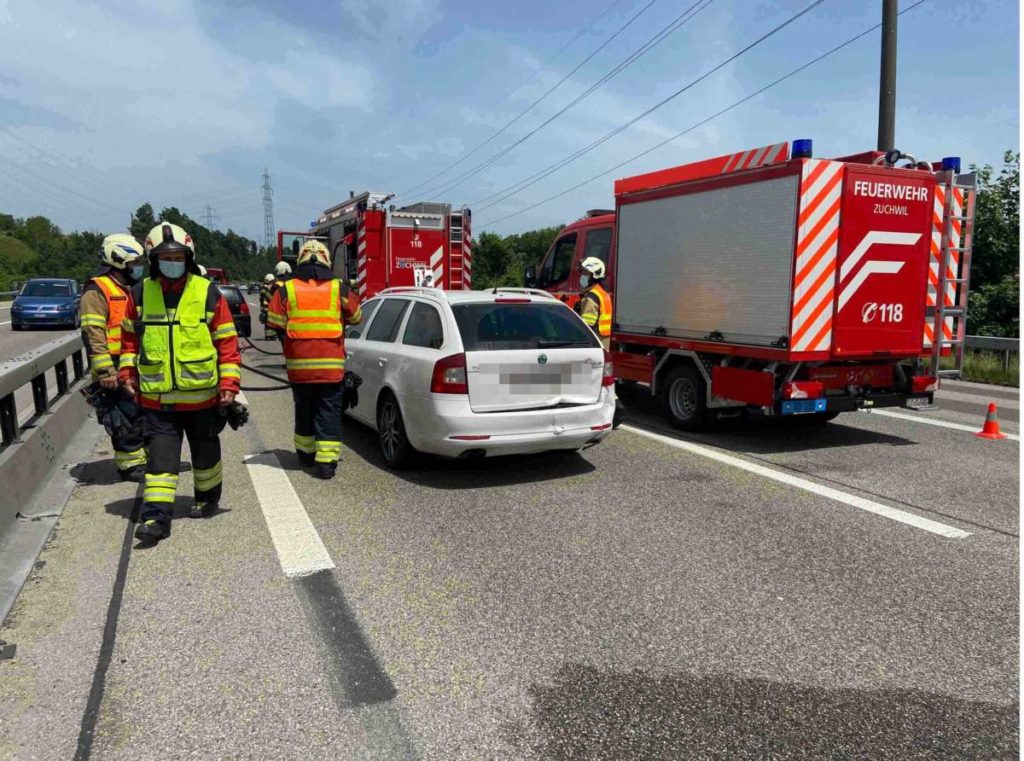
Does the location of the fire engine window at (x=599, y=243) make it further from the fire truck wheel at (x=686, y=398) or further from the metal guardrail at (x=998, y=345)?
the metal guardrail at (x=998, y=345)

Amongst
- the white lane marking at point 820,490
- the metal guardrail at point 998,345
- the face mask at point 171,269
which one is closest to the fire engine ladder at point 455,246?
the white lane marking at point 820,490

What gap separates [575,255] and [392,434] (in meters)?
5.42

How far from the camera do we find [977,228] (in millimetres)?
18734

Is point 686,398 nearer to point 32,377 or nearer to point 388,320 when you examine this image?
point 388,320

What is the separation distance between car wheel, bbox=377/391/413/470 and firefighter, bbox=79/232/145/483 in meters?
1.93

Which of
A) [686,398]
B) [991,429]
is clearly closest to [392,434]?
[686,398]

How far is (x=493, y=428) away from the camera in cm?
571

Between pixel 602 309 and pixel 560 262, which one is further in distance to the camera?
pixel 560 262

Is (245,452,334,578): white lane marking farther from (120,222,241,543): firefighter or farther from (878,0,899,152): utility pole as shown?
(878,0,899,152): utility pole

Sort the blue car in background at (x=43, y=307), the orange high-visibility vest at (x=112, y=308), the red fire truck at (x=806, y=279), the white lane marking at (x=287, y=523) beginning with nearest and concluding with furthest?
1. the white lane marking at (x=287, y=523)
2. the orange high-visibility vest at (x=112, y=308)
3. the red fire truck at (x=806, y=279)
4. the blue car in background at (x=43, y=307)

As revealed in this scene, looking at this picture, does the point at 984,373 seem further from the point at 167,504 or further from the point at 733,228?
the point at 167,504

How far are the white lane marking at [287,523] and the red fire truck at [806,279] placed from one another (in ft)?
14.5

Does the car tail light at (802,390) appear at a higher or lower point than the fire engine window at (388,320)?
lower

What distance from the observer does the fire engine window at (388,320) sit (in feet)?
22.3
